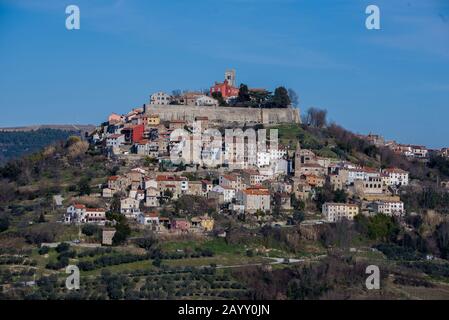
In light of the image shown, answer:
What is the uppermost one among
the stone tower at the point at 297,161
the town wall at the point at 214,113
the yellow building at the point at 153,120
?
the town wall at the point at 214,113

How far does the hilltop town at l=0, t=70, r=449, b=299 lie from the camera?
2942 centimetres

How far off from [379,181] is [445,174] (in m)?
6.72

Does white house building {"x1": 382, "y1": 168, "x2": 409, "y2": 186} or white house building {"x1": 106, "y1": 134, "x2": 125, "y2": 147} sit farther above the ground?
white house building {"x1": 106, "y1": 134, "x2": 125, "y2": 147}

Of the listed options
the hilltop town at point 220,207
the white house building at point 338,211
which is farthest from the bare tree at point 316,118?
the white house building at point 338,211

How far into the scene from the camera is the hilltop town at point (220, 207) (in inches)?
1158

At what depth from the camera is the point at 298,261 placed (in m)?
31.8

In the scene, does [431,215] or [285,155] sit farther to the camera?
[285,155]

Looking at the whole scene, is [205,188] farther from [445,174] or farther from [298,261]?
[445,174]

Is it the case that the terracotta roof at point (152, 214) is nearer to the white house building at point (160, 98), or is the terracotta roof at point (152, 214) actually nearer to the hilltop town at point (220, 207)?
the hilltop town at point (220, 207)

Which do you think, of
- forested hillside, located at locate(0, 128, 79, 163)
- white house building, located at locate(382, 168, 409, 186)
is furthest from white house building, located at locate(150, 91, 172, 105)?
forested hillside, located at locate(0, 128, 79, 163)
